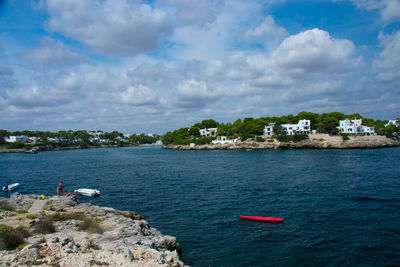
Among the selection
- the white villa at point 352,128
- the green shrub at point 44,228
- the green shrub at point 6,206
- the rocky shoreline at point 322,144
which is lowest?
the green shrub at point 6,206

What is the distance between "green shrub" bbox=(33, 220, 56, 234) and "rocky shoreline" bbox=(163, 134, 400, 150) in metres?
103

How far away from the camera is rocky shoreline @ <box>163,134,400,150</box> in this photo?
314 ft

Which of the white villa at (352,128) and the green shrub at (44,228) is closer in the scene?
the green shrub at (44,228)

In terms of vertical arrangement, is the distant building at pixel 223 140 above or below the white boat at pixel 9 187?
above

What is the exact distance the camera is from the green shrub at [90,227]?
14.6 meters

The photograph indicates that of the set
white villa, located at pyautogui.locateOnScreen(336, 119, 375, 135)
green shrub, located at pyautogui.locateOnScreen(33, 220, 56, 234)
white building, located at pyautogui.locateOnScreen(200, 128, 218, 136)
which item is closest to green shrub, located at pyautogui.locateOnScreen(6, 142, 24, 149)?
white building, located at pyautogui.locateOnScreen(200, 128, 218, 136)

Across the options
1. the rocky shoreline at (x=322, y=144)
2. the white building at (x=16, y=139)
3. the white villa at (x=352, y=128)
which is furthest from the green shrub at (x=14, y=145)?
the white villa at (x=352, y=128)

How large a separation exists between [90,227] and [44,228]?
2375 mm

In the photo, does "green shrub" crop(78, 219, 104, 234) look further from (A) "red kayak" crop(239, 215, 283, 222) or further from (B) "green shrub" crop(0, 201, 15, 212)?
(A) "red kayak" crop(239, 215, 283, 222)

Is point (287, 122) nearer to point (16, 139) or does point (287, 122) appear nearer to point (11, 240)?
point (11, 240)

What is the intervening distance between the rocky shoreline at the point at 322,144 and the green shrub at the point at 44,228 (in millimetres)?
102975

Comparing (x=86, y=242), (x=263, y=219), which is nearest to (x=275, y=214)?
(x=263, y=219)

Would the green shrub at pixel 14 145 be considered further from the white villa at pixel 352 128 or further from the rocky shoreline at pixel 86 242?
the white villa at pixel 352 128

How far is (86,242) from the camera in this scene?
463 inches
